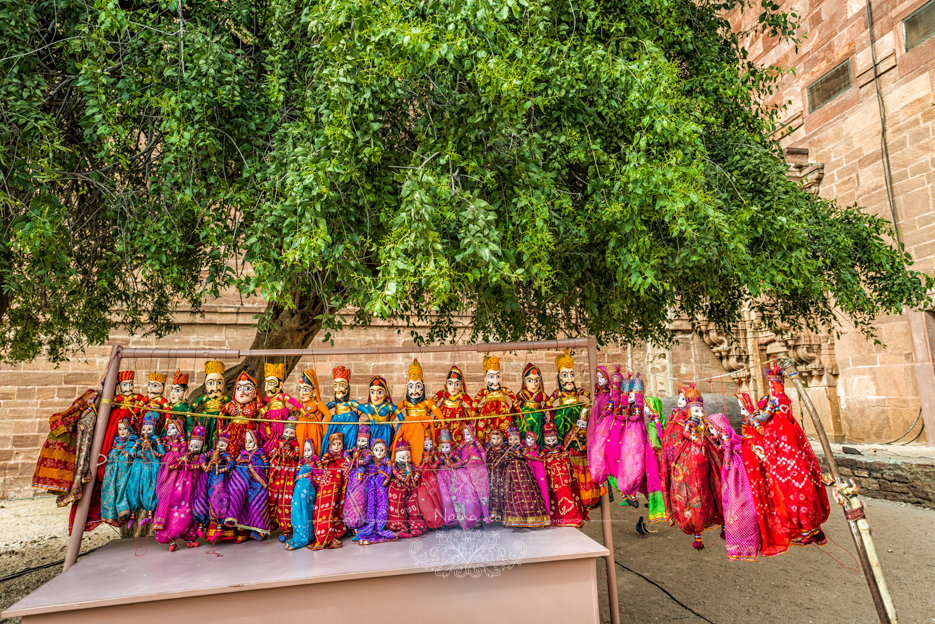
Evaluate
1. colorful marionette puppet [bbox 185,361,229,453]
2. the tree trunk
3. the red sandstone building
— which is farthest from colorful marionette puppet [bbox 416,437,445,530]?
the red sandstone building

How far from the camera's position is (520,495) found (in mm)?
3670

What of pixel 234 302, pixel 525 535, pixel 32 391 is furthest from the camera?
pixel 234 302

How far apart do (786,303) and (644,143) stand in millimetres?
3354

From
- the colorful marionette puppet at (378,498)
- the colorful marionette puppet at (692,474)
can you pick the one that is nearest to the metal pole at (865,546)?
the colorful marionette puppet at (692,474)

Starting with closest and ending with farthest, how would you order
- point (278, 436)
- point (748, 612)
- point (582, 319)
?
point (278, 436) → point (748, 612) → point (582, 319)

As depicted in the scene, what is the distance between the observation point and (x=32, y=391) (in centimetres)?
897

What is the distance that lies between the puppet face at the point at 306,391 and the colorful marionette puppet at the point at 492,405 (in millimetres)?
1263

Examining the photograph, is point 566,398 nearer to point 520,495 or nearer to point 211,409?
point 520,495

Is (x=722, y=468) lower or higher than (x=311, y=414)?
lower

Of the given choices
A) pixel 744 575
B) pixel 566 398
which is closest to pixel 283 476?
A: pixel 566 398

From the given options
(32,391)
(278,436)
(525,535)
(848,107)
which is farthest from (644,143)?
(32,391)

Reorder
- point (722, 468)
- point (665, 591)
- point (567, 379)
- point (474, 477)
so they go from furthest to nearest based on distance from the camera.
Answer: point (665, 591) < point (567, 379) < point (474, 477) < point (722, 468)

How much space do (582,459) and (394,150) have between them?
106 inches

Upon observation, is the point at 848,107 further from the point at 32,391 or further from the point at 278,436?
the point at 32,391
